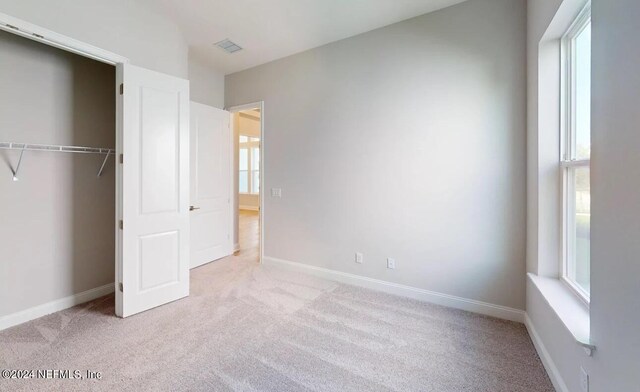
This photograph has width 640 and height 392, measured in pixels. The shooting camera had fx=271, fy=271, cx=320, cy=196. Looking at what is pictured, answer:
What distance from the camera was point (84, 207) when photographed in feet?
9.39

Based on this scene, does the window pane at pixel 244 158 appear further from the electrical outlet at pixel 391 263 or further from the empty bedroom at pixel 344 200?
the electrical outlet at pixel 391 263

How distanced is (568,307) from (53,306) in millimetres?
4226

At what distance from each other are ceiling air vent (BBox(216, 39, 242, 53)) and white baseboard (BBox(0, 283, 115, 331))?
10.5 feet

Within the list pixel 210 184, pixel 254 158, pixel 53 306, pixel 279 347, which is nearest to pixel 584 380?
pixel 279 347

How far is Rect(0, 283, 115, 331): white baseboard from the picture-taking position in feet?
7.63

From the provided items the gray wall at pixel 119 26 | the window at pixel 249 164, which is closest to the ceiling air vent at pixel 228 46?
the gray wall at pixel 119 26

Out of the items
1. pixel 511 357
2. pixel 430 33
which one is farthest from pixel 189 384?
pixel 430 33

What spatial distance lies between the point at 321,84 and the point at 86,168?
2833 millimetres

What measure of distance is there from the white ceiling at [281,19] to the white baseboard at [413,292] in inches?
115

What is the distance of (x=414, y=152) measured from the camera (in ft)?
9.57

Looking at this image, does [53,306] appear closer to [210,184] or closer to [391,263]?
[210,184]

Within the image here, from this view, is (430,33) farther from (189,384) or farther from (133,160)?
(189,384)

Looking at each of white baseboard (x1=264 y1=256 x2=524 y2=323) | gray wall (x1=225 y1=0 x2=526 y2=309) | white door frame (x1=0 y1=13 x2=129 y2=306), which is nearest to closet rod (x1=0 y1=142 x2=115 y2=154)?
white door frame (x1=0 y1=13 x2=129 y2=306)
